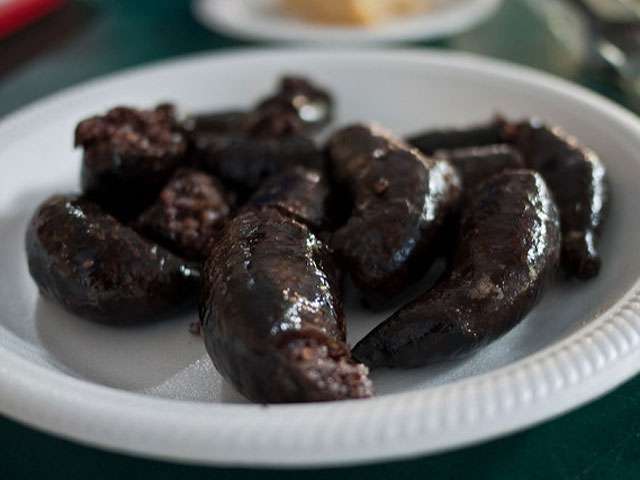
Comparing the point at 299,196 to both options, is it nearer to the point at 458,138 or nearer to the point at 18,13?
the point at 458,138

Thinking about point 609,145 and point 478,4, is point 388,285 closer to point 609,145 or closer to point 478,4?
point 609,145

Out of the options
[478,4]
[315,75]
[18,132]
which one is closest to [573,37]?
[478,4]

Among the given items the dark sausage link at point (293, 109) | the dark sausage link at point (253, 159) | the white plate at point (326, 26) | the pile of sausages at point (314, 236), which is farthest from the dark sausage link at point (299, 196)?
the white plate at point (326, 26)

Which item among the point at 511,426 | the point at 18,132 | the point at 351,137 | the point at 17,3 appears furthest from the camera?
the point at 17,3

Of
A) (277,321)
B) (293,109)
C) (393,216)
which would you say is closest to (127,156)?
(293,109)

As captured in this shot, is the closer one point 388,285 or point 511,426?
point 511,426

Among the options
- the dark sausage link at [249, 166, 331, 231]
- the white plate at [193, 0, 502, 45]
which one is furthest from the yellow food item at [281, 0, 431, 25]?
the dark sausage link at [249, 166, 331, 231]

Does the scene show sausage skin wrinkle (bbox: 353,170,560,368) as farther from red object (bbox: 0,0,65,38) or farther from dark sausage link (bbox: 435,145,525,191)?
red object (bbox: 0,0,65,38)
